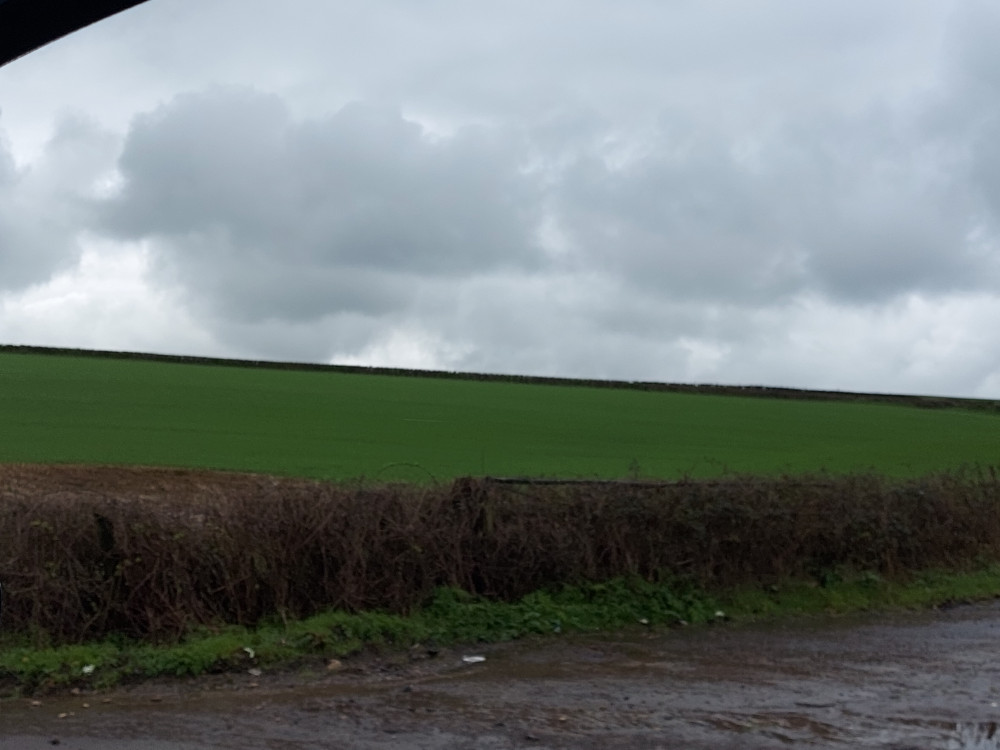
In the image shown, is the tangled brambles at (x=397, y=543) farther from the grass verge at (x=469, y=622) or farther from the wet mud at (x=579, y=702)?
the wet mud at (x=579, y=702)

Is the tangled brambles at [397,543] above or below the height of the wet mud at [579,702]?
above

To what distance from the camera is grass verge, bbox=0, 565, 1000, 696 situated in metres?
8.61

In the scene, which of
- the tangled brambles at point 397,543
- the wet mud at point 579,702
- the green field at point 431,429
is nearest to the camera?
the wet mud at point 579,702

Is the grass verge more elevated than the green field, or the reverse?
the green field

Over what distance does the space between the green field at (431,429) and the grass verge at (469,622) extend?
2316mm

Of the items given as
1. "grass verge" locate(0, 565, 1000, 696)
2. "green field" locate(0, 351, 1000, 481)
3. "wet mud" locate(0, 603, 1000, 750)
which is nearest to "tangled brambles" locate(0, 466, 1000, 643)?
"grass verge" locate(0, 565, 1000, 696)

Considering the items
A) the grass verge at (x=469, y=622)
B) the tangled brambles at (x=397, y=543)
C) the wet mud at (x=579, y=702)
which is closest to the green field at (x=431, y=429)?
the tangled brambles at (x=397, y=543)

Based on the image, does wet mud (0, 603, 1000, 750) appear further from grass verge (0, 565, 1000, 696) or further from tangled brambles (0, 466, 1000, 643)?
tangled brambles (0, 466, 1000, 643)

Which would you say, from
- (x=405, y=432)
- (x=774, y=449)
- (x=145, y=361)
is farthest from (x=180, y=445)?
(x=145, y=361)

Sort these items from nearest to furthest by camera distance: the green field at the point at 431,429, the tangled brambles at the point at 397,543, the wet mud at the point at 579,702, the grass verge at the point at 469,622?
the wet mud at the point at 579,702
the grass verge at the point at 469,622
the tangled brambles at the point at 397,543
the green field at the point at 431,429

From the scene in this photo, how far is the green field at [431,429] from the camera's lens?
27.6 m

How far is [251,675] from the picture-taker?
343 inches

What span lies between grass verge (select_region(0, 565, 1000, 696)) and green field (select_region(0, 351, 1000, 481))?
232 cm

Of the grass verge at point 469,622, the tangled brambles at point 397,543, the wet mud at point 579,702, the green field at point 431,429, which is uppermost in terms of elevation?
the green field at point 431,429
